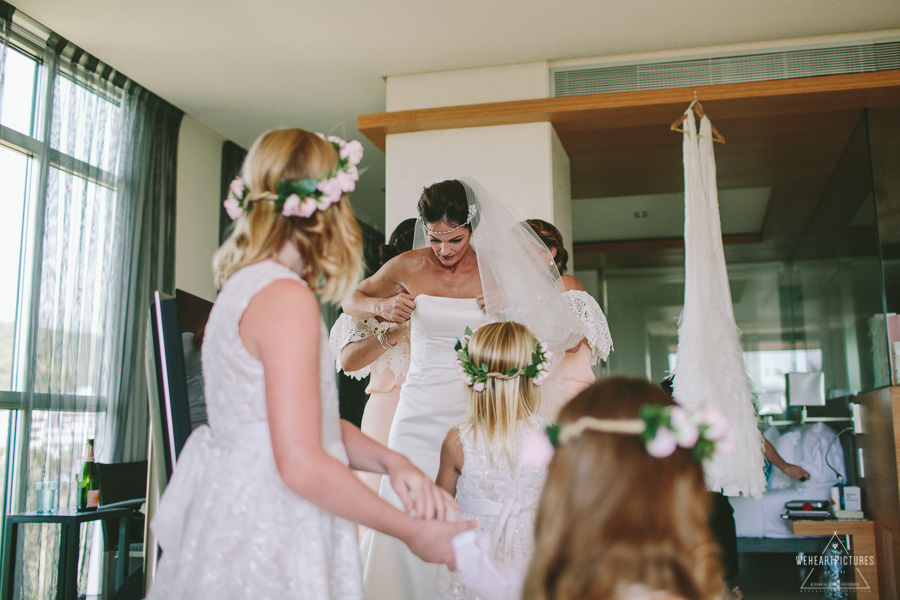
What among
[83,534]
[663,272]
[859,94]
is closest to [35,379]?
[83,534]

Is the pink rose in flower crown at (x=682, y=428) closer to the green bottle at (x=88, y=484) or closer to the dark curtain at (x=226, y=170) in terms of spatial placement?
the green bottle at (x=88, y=484)

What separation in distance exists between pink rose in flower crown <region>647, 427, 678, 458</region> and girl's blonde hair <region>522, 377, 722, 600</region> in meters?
0.04

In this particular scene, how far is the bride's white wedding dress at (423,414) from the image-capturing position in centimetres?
250

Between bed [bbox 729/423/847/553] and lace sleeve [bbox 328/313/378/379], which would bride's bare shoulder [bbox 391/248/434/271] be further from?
bed [bbox 729/423/847/553]

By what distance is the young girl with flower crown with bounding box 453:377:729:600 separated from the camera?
41.5 inches

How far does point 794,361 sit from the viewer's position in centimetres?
823

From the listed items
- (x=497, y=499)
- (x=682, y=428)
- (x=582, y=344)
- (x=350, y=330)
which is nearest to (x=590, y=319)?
(x=582, y=344)

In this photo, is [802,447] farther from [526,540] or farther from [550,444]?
[550,444]

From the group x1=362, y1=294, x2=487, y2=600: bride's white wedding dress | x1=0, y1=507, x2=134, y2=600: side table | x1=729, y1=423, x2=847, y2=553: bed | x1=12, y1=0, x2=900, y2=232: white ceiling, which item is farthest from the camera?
x1=729, y1=423, x2=847, y2=553: bed

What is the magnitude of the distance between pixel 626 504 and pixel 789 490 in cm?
471

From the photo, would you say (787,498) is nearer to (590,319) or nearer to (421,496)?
(590,319)

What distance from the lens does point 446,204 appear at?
2.87 meters

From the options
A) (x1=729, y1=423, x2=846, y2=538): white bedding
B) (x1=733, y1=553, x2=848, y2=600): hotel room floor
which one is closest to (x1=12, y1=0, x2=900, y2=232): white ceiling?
(x1=729, y1=423, x2=846, y2=538): white bedding

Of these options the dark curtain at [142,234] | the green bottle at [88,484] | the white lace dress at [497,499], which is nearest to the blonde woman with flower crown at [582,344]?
the white lace dress at [497,499]
